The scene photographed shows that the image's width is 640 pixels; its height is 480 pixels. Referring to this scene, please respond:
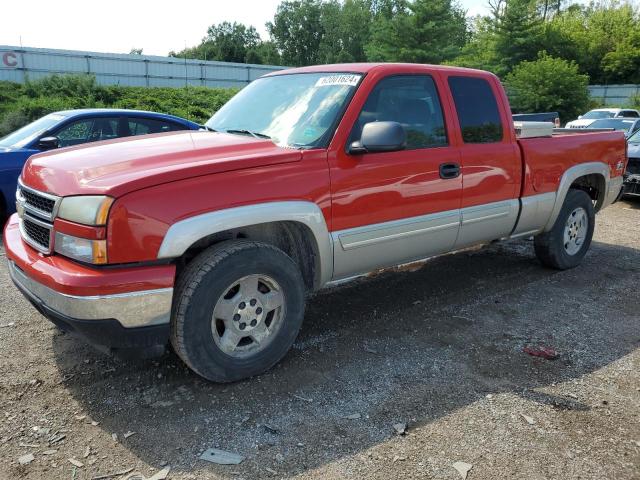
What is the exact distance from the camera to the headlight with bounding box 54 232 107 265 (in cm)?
288

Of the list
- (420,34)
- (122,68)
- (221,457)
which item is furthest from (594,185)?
(420,34)

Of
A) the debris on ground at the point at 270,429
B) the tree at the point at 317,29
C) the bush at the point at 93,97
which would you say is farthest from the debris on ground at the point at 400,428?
the tree at the point at 317,29

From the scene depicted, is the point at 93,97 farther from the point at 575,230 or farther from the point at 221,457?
the point at 221,457

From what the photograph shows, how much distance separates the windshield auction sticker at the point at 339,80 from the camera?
397cm

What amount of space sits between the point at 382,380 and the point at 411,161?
1.58 meters

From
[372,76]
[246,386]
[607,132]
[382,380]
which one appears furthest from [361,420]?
[607,132]

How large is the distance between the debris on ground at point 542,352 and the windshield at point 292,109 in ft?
6.96

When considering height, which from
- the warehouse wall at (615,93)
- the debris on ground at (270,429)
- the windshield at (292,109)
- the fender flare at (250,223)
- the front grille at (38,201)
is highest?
the warehouse wall at (615,93)

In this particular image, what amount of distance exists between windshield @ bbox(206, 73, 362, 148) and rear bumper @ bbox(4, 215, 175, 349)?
1.36 metres

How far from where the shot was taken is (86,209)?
293cm

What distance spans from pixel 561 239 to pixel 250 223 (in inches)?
150

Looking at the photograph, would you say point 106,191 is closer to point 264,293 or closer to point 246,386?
point 264,293

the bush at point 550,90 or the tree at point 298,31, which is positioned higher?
the tree at point 298,31

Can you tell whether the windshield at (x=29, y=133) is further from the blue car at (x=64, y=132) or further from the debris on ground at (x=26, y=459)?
the debris on ground at (x=26, y=459)
